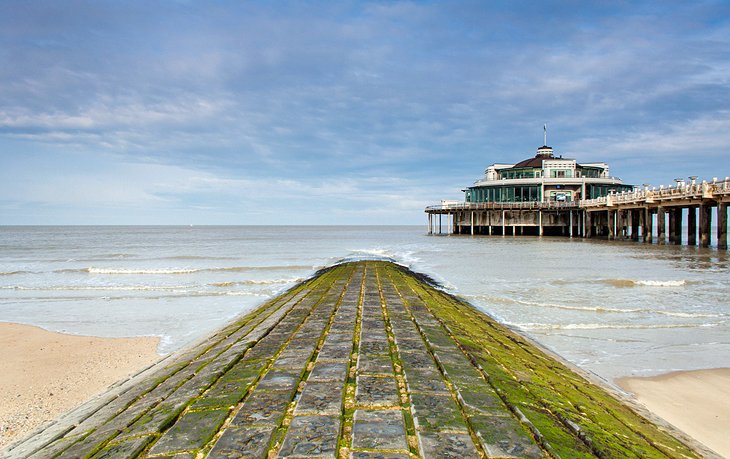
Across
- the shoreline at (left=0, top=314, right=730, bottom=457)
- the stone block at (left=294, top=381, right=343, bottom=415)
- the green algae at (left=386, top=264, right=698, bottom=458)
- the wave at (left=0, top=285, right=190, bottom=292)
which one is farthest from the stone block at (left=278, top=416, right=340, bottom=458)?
the wave at (left=0, top=285, right=190, bottom=292)

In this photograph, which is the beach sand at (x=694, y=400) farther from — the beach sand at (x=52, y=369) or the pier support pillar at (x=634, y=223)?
the pier support pillar at (x=634, y=223)

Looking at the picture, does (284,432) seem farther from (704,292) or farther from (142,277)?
(142,277)

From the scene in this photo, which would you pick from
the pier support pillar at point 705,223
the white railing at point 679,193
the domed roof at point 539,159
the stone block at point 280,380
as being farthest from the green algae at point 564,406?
the domed roof at point 539,159

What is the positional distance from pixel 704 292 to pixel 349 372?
1702 cm

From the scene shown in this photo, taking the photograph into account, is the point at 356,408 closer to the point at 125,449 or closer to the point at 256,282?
the point at 125,449

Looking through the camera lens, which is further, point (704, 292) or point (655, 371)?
point (704, 292)

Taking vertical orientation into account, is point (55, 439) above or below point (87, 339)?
above

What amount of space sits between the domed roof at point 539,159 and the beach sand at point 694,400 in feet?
205

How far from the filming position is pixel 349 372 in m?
5.04

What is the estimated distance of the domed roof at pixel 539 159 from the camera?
66.4 meters

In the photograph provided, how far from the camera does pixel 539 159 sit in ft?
222

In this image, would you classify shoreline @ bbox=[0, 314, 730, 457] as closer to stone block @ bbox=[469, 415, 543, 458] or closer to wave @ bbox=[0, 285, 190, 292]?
stone block @ bbox=[469, 415, 543, 458]

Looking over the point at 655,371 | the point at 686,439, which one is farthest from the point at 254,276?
the point at 686,439

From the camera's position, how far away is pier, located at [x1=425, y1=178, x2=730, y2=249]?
35.5 m
